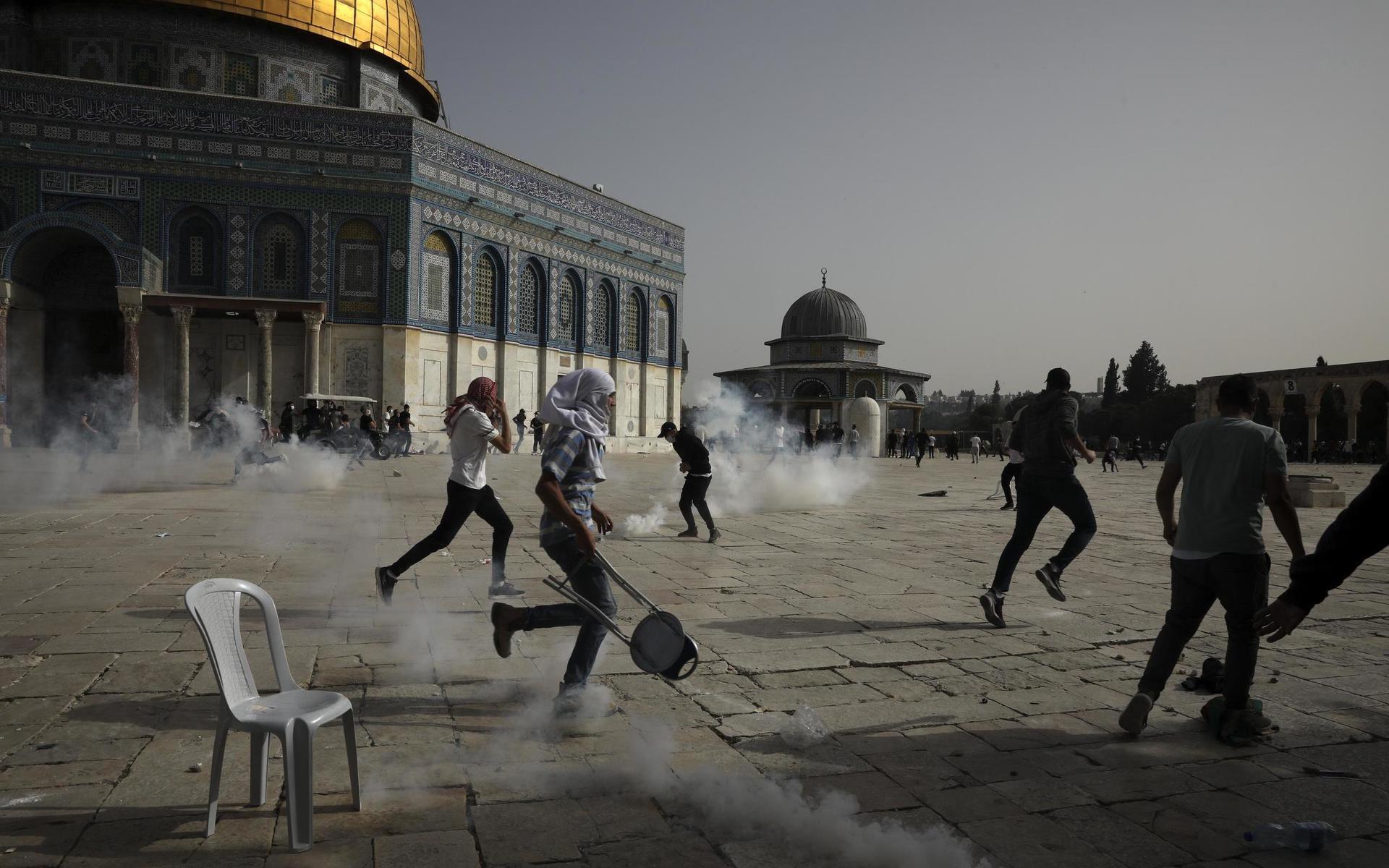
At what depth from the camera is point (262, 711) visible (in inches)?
120

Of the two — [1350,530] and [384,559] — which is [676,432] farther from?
[1350,530]

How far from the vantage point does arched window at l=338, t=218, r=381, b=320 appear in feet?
98.1

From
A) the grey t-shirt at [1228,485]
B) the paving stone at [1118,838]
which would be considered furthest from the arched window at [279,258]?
the paving stone at [1118,838]

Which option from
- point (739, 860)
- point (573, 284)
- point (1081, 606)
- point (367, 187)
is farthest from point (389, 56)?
point (739, 860)

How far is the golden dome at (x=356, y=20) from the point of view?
30906mm

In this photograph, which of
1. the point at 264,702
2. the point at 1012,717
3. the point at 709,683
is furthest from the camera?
the point at 709,683

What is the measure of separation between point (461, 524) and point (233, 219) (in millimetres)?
26464

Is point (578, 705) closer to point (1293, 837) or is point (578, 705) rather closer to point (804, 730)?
point (804, 730)

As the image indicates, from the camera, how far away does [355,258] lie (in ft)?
98.7

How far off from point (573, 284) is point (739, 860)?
36438 millimetres

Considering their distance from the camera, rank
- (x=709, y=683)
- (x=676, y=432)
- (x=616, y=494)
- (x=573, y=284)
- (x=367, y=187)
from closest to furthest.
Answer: (x=709, y=683) < (x=676, y=432) < (x=616, y=494) < (x=367, y=187) < (x=573, y=284)

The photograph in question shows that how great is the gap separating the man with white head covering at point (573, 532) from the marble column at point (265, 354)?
26775mm

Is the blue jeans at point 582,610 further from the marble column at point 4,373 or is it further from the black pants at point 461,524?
the marble column at point 4,373

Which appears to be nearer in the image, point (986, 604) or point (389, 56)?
point (986, 604)
